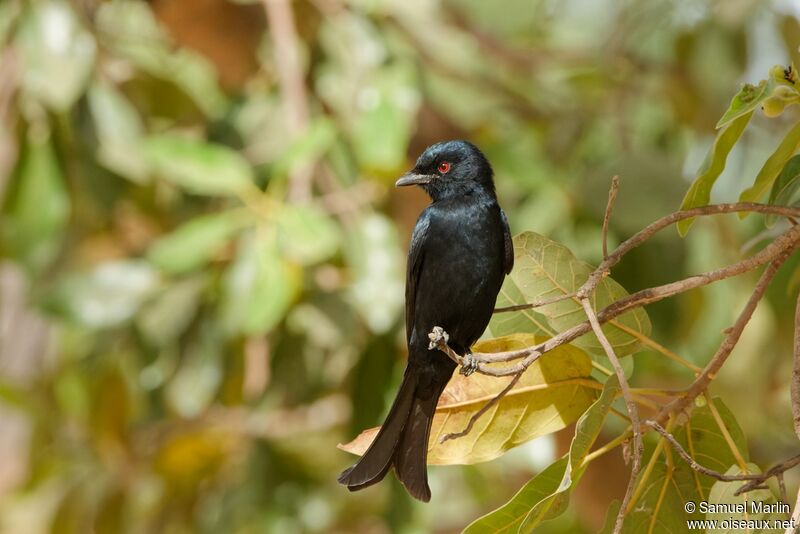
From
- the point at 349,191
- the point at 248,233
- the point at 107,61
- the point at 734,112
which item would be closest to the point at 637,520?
the point at 734,112

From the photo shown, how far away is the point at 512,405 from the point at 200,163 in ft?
6.29

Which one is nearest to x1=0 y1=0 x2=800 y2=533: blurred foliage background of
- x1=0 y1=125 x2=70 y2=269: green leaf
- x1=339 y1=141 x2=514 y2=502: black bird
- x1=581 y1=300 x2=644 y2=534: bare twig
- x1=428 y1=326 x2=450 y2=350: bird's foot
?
x1=0 y1=125 x2=70 y2=269: green leaf

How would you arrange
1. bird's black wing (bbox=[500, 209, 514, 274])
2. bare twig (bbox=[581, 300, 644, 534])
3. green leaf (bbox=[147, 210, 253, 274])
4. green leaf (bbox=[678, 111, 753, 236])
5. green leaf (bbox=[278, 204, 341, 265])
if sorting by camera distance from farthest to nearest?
1. green leaf (bbox=[147, 210, 253, 274])
2. green leaf (bbox=[278, 204, 341, 265])
3. bird's black wing (bbox=[500, 209, 514, 274])
4. green leaf (bbox=[678, 111, 753, 236])
5. bare twig (bbox=[581, 300, 644, 534])

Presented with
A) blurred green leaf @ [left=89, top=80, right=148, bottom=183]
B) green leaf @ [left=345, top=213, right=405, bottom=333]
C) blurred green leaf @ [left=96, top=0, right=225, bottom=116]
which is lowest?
green leaf @ [left=345, top=213, right=405, bottom=333]

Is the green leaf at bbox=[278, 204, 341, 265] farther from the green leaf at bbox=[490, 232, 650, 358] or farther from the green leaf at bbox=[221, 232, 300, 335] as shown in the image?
the green leaf at bbox=[490, 232, 650, 358]

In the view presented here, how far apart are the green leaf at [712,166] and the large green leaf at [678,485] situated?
334mm

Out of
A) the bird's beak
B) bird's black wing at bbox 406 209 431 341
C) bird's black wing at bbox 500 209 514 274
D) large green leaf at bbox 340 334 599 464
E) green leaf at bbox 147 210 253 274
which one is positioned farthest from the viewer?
green leaf at bbox 147 210 253 274

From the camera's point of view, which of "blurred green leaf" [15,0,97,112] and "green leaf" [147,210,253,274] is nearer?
"green leaf" [147,210,253,274]

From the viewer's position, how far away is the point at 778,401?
4.74 metres

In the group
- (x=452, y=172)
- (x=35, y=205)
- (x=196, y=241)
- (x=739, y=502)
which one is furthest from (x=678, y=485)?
(x=35, y=205)

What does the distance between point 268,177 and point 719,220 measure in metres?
1.82

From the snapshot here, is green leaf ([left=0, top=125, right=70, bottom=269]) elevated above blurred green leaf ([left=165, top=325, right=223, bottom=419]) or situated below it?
above

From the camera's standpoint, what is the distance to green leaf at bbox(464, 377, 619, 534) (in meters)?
1.53

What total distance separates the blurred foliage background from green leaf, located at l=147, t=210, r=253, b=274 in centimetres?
1
